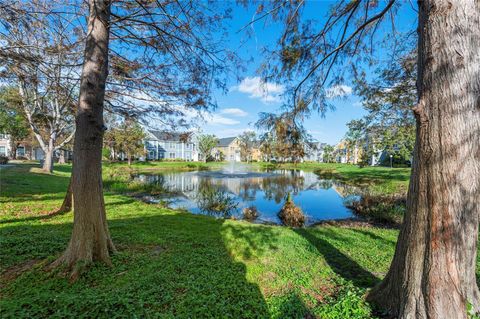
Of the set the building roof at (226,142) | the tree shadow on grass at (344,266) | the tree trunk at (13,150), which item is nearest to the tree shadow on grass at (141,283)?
the tree shadow on grass at (344,266)

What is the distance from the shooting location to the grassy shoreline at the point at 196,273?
246 cm

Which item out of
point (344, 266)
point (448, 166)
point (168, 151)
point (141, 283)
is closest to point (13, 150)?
point (168, 151)

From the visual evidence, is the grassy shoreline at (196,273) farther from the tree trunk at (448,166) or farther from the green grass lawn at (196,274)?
the tree trunk at (448,166)

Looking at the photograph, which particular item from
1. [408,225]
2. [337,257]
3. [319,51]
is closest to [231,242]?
[337,257]

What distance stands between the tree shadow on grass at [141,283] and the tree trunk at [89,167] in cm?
29

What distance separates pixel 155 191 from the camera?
14062mm

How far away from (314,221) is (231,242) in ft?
17.2

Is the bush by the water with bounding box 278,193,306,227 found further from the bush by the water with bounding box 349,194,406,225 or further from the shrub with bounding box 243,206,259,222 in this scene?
the bush by the water with bounding box 349,194,406,225

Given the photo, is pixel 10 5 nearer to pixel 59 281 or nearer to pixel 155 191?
pixel 59 281

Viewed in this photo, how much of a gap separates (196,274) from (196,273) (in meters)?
0.03

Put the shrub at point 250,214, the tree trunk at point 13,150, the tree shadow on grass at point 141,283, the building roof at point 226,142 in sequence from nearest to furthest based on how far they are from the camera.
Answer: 1. the tree shadow on grass at point 141,283
2. the shrub at point 250,214
3. the tree trunk at point 13,150
4. the building roof at point 226,142

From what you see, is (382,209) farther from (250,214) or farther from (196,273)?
(196,273)

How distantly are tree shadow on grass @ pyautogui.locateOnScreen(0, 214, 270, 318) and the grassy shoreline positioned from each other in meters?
0.01

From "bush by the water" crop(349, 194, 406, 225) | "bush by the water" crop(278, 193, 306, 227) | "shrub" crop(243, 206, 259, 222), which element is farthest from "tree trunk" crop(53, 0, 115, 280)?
"bush by the water" crop(349, 194, 406, 225)
